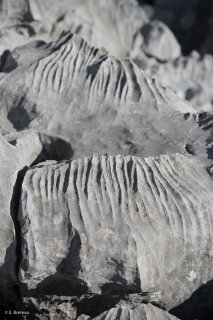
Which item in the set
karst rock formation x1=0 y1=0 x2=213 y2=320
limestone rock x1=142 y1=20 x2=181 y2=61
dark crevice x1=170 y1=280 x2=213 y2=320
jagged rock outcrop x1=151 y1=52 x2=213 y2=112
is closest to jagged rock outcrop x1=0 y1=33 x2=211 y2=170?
karst rock formation x1=0 y1=0 x2=213 y2=320

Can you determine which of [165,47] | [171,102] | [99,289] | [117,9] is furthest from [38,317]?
[117,9]

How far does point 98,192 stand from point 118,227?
83 mm

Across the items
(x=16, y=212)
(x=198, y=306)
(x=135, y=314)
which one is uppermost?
(x=16, y=212)

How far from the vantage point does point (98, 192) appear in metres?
1.15

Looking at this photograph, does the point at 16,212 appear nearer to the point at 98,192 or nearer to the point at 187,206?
the point at 98,192

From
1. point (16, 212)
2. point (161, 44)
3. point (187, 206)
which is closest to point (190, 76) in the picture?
point (161, 44)

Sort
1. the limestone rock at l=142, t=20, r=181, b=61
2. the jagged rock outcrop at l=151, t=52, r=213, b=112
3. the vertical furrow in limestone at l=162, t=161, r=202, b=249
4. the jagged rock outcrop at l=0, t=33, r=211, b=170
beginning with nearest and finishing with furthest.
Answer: the vertical furrow in limestone at l=162, t=161, r=202, b=249 < the jagged rock outcrop at l=0, t=33, r=211, b=170 < the jagged rock outcrop at l=151, t=52, r=213, b=112 < the limestone rock at l=142, t=20, r=181, b=61

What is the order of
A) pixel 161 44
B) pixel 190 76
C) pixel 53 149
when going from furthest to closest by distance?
pixel 161 44 < pixel 190 76 < pixel 53 149

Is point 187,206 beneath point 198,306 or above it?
above

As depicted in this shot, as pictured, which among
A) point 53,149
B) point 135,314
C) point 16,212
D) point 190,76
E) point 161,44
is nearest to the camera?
point 135,314

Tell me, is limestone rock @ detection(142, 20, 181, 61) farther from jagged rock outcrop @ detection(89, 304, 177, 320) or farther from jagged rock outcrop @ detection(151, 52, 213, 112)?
jagged rock outcrop @ detection(89, 304, 177, 320)

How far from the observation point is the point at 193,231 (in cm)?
115

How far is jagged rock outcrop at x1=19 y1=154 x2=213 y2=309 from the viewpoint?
1091 millimetres

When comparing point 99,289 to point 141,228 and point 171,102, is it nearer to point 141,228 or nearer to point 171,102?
point 141,228
